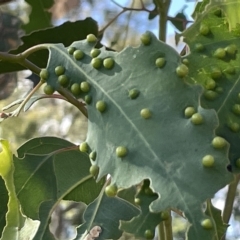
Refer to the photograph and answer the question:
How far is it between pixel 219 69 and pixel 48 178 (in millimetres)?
234

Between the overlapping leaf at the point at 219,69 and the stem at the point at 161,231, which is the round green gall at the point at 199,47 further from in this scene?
the stem at the point at 161,231

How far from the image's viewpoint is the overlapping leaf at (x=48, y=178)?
50 centimetres

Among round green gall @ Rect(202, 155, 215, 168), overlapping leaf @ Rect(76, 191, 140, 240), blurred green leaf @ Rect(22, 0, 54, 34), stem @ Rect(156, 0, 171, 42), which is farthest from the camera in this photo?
blurred green leaf @ Rect(22, 0, 54, 34)

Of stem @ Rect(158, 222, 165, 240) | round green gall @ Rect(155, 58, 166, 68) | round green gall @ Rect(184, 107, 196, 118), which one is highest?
round green gall @ Rect(155, 58, 166, 68)

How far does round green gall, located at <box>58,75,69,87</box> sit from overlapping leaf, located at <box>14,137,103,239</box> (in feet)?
0.45

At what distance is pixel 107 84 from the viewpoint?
0.39 meters

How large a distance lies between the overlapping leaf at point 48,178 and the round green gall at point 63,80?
14 cm

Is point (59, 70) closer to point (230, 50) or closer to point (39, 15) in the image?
point (230, 50)

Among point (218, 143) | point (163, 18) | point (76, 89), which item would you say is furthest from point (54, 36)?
point (218, 143)

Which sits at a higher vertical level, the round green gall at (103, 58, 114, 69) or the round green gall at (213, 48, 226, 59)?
the round green gall at (213, 48, 226, 59)

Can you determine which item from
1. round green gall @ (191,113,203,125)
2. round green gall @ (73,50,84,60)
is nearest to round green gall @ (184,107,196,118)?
round green gall @ (191,113,203,125)

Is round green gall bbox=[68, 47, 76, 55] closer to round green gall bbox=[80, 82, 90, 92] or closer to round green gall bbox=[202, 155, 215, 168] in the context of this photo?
round green gall bbox=[80, 82, 90, 92]

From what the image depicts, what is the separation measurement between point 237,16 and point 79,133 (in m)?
1.09

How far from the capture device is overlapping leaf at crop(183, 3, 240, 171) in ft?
→ 1.23
